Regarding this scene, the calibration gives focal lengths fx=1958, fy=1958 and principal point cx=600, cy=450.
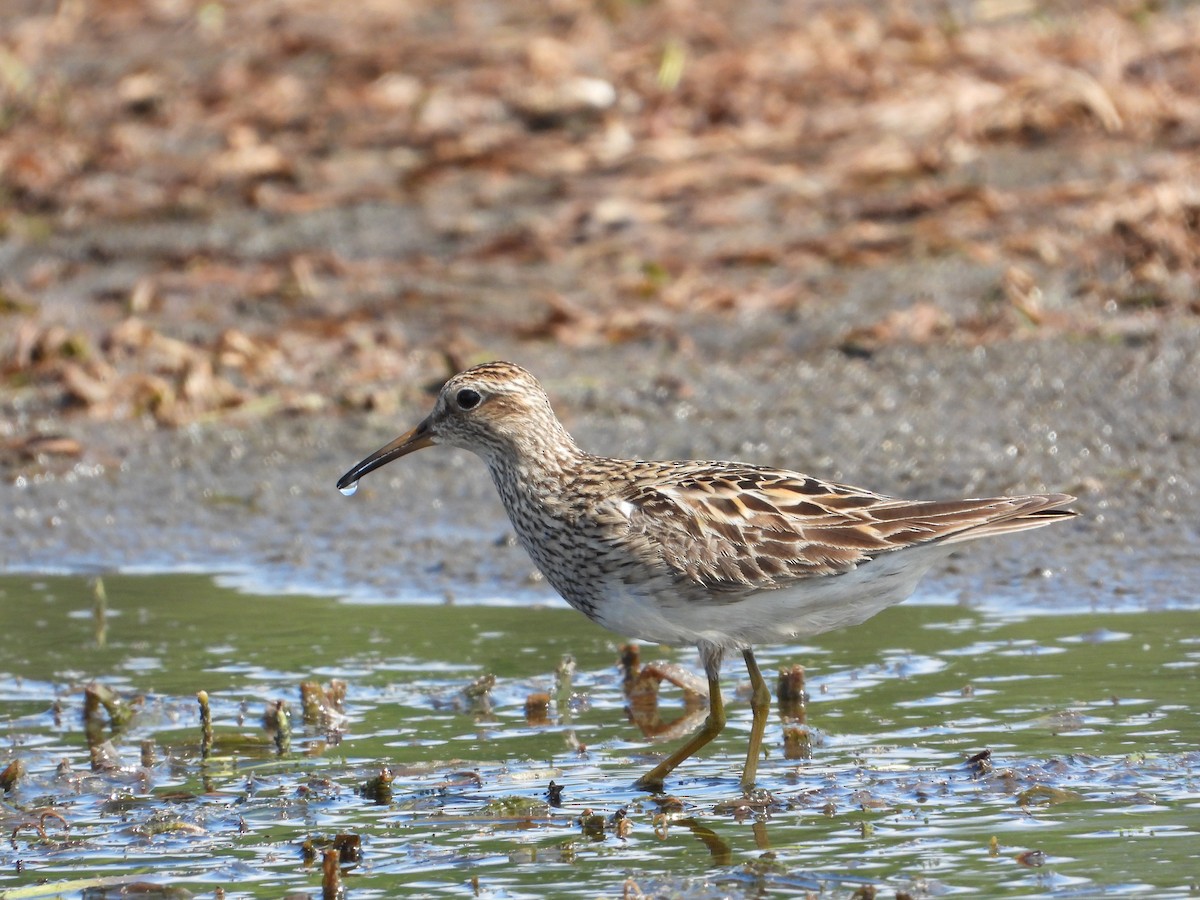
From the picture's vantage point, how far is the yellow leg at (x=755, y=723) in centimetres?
688

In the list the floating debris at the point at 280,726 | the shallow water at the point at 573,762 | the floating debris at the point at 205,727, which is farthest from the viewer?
the floating debris at the point at 280,726

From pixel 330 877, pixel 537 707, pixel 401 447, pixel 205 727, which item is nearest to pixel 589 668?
pixel 537 707

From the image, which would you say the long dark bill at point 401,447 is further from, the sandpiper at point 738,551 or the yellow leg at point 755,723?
the yellow leg at point 755,723

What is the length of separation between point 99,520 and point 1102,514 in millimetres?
5494

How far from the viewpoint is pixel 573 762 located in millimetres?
7215

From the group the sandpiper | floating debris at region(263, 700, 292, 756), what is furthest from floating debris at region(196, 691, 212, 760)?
the sandpiper

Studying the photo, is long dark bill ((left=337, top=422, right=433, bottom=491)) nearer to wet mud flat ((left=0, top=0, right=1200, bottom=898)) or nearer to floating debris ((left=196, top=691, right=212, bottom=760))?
wet mud flat ((left=0, top=0, right=1200, bottom=898))

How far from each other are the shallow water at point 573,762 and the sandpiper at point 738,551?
0.49 m

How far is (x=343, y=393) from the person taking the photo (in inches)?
479

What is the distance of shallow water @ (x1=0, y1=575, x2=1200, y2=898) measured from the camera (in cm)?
594

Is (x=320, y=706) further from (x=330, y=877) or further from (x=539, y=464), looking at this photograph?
(x=330, y=877)

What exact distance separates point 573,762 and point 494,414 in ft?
4.84

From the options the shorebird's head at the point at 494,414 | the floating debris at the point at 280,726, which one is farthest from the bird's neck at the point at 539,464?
the floating debris at the point at 280,726

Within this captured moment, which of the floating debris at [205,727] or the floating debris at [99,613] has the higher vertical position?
the floating debris at [99,613]
